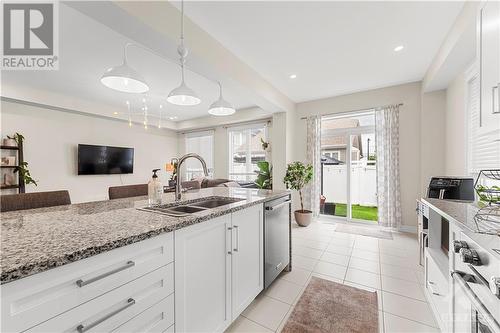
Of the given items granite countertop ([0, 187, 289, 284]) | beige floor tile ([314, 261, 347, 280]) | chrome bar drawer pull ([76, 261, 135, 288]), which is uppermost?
granite countertop ([0, 187, 289, 284])

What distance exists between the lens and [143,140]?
20.9 feet

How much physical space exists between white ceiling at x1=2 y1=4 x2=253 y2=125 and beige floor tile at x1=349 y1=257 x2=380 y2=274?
3.11 metres

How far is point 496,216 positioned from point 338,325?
1.29m

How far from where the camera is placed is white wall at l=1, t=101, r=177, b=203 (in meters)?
4.17

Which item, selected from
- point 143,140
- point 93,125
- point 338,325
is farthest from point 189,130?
point 338,325

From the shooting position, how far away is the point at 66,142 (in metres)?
4.75

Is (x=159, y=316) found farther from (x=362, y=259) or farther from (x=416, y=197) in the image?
(x=416, y=197)

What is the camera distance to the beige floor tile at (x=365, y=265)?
96.3 inches

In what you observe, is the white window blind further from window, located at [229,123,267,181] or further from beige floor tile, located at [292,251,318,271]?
window, located at [229,123,267,181]

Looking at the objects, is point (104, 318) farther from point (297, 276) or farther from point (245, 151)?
point (245, 151)

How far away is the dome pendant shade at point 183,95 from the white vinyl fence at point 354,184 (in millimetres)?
3609

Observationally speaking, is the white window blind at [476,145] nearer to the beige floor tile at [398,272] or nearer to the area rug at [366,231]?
the beige floor tile at [398,272]

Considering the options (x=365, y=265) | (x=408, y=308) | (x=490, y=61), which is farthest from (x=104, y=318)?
(x=365, y=265)

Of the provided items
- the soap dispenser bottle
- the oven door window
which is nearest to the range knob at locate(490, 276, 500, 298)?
the oven door window
